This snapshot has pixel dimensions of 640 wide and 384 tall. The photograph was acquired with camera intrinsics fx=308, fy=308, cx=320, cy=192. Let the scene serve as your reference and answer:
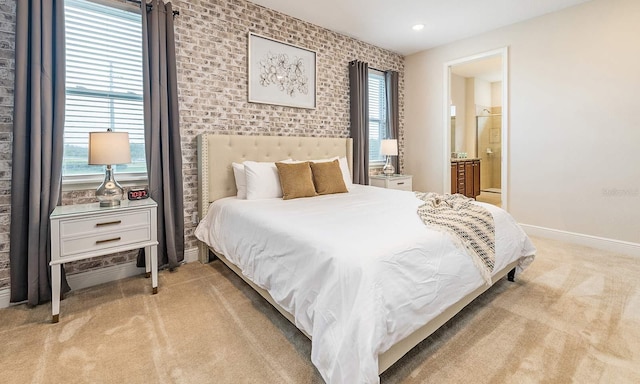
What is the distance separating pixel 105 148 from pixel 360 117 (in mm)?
3127

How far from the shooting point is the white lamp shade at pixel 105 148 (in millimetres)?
2164

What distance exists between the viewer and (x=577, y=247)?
343 centimetres

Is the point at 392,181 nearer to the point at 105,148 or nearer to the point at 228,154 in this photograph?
the point at 228,154

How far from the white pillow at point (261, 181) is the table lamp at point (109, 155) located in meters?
1.02

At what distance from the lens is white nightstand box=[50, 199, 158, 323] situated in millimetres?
2010

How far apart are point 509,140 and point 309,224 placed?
346 cm

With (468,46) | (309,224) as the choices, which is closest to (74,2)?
(309,224)

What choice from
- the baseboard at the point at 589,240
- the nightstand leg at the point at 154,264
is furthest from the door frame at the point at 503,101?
the nightstand leg at the point at 154,264

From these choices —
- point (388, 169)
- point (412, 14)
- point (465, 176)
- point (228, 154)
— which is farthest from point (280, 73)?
point (465, 176)

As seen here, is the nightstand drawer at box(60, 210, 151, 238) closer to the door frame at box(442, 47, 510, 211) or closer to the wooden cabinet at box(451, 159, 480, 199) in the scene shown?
the door frame at box(442, 47, 510, 211)

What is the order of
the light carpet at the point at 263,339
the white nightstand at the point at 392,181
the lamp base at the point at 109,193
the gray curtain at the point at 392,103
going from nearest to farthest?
the light carpet at the point at 263,339
the lamp base at the point at 109,193
the white nightstand at the point at 392,181
the gray curtain at the point at 392,103

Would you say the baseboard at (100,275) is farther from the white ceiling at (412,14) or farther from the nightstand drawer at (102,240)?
the white ceiling at (412,14)

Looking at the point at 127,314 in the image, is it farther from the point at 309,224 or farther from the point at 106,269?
the point at 309,224

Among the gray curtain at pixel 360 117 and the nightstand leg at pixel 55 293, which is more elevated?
the gray curtain at pixel 360 117
